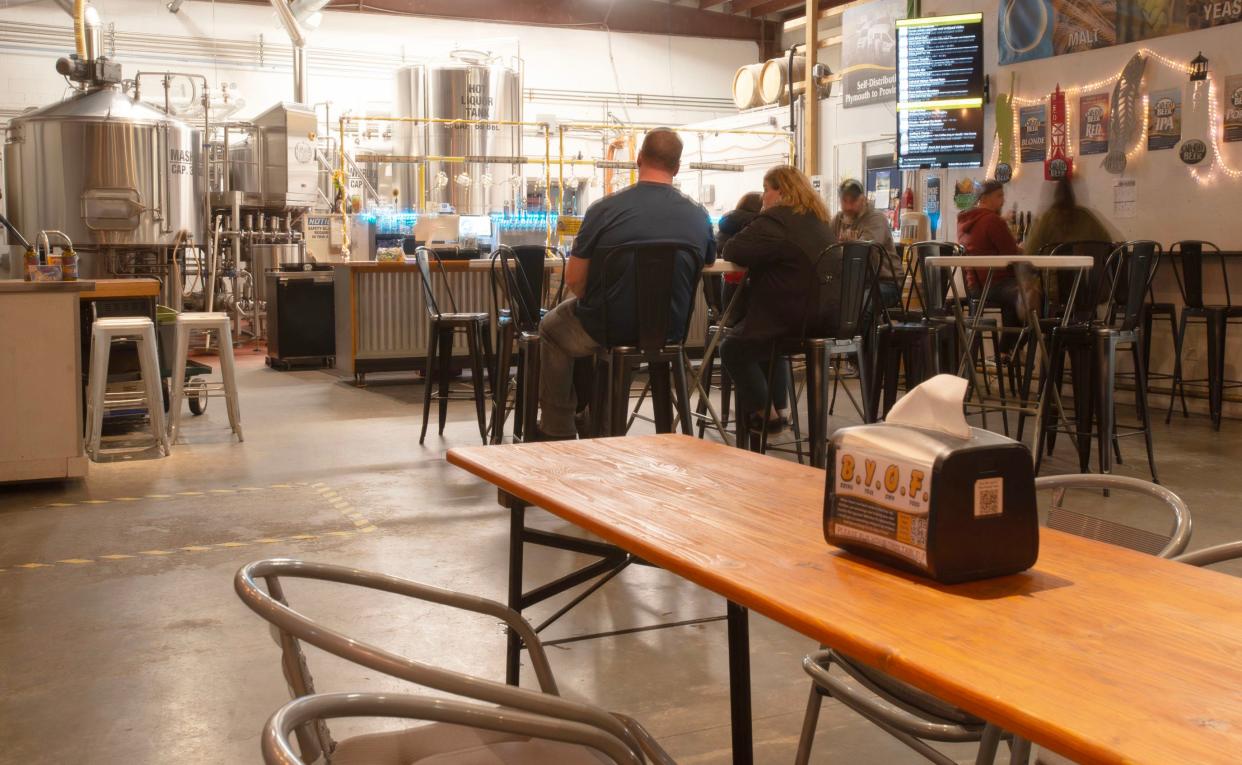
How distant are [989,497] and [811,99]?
394 inches

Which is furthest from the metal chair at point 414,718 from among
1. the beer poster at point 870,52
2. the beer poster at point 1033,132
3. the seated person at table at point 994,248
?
the beer poster at point 870,52

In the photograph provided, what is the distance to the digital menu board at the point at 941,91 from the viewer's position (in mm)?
8406

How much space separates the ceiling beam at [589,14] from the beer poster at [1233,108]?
951cm

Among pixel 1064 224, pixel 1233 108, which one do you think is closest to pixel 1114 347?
pixel 1233 108

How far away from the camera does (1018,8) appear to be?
322 inches

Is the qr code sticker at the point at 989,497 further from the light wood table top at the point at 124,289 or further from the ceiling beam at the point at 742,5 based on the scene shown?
the ceiling beam at the point at 742,5

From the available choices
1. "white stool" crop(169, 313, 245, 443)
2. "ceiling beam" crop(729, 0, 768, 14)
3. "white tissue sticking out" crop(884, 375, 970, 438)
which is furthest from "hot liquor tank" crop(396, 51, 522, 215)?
"white tissue sticking out" crop(884, 375, 970, 438)

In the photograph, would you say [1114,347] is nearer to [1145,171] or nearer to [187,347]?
[1145,171]

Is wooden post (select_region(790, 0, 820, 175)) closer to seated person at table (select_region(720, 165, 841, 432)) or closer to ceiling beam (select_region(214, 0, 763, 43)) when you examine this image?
ceiling beam (select_region(214, 0, 763, 43))

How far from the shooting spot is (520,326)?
15.5 feet

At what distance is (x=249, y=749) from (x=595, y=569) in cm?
78

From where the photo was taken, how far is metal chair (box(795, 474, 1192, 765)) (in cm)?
144

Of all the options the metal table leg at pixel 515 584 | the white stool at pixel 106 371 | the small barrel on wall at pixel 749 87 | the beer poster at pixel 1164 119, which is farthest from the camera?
the small barrel on wall at pixel 749 87

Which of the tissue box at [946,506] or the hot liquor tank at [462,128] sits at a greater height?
the hot liquor tank at [462,128]
